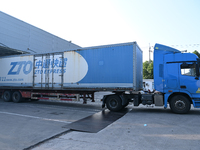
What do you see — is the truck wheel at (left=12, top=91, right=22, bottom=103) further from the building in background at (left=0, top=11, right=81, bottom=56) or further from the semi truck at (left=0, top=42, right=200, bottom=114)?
the building in background at (left=0, top=11, right=81, bottom=56)

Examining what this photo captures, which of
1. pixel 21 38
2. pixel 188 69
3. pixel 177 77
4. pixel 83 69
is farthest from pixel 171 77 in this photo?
pixel 21 38

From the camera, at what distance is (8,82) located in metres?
13.5

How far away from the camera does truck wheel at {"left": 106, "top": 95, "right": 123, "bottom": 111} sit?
370 inches

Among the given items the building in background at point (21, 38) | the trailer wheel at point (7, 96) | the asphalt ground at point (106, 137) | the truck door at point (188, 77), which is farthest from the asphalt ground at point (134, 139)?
the building in background at point (21, 38)

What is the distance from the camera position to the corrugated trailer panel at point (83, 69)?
30.1 feet

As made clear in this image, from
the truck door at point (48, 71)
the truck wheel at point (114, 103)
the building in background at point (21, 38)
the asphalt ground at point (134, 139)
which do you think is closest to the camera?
the asphalt ground at point (134, 139)

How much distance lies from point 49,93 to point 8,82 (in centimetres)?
446

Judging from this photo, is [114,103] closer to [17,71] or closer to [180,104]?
[180,104]

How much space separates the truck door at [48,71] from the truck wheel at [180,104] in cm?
723

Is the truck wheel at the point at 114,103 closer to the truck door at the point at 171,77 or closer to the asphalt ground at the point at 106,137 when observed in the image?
the truck door at the point at 171,77

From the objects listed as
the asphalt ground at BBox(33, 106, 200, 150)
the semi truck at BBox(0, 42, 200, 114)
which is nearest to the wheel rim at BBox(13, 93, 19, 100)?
the semi truck at BBox(0, 42, 200, 114)

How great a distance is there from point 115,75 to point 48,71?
508 centimetres

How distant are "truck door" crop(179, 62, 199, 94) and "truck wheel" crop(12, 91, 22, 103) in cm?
1192

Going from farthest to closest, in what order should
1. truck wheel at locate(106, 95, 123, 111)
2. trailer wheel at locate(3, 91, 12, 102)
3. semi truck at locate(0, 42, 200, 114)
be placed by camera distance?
1. trailer wheel at locate(3, 91, 12, 102)
2. truck wheel at locate(106, 95, 123, 111)
3. semi truck at locate(0, 42, 200, 114)
